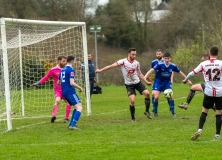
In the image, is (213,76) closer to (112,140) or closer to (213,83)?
(213,83)

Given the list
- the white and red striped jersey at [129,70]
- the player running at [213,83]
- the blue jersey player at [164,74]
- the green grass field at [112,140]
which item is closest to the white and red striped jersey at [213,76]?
the player running at [213,83]

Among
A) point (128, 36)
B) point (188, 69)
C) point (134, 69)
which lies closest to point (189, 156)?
point (134, 69)

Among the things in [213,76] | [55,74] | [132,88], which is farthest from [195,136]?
[55,74]

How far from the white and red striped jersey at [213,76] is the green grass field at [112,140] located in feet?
3.32

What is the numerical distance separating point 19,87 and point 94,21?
123 ft

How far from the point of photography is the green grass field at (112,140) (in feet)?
29.0

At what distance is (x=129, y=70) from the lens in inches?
561

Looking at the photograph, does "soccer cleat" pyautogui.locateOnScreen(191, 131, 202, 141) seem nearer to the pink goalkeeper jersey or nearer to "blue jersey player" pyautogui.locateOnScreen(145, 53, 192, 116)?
"blue jersey player" pyautogui.locateOnScreen(145, 53, 192, 116)

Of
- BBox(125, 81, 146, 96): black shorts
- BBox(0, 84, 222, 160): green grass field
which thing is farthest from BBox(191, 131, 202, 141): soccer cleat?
BBox(125, 81, 146, 96): black shorts

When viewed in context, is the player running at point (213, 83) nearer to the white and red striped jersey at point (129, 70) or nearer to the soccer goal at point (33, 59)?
the white and red striped jersey at point (129, 70)

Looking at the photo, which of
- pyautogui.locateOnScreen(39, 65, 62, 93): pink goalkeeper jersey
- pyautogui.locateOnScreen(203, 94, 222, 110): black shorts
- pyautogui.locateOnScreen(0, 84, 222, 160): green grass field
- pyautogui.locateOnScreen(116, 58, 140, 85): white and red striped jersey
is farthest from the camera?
pyautogui.locateOnScreen(39, 65, 62, 93): pink goalkeeper jersey

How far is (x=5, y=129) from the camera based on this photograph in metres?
13.1

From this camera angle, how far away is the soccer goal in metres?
15.0

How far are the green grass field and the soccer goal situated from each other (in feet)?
4.33
